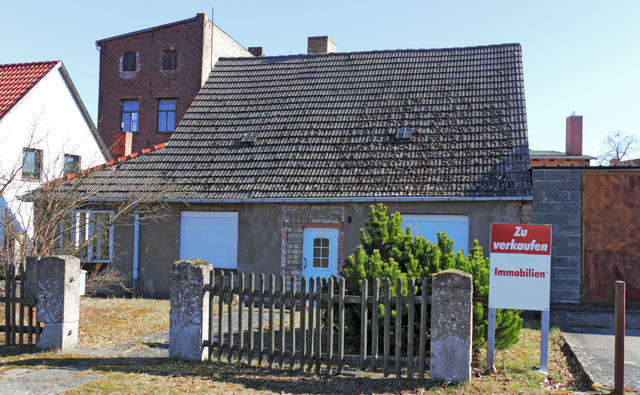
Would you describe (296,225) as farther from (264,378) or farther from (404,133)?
(264,378)

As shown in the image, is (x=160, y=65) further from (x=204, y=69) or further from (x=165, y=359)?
(x=165, y=359)

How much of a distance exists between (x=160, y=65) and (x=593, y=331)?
2273 cm

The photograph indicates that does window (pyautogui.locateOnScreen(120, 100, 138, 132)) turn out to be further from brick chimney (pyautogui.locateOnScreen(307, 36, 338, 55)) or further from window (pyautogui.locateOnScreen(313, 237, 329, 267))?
window (pyautogui.locateOnScreen(313, 237, 329, 267))

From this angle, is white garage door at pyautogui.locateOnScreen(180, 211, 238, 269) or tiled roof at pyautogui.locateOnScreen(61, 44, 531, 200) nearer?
tiled roof at pyautogui.locateOnScreen(61, 44, 531, 200)

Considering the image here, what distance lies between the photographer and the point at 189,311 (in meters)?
8.12

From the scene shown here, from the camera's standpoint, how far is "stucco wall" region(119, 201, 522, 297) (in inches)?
549

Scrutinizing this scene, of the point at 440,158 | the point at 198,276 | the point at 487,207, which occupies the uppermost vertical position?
the point at 440,158

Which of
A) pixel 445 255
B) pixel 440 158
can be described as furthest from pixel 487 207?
pixel 445 255

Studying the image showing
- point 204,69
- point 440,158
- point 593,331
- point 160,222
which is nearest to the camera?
point 593,331

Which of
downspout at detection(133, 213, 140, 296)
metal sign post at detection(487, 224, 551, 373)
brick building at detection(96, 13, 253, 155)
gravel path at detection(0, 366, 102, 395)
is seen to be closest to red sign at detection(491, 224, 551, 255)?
metal sign post at detection(487, 224, 551, 373)

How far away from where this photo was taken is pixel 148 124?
2780 centimetres

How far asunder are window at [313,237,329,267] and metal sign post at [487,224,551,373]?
24.4 feet

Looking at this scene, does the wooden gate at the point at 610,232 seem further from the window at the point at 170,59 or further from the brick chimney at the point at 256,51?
the brick chimney at the point at 256,51

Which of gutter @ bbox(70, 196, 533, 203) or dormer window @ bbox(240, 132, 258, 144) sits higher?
dormer window @ bbox(240, 132, 258, 144)
